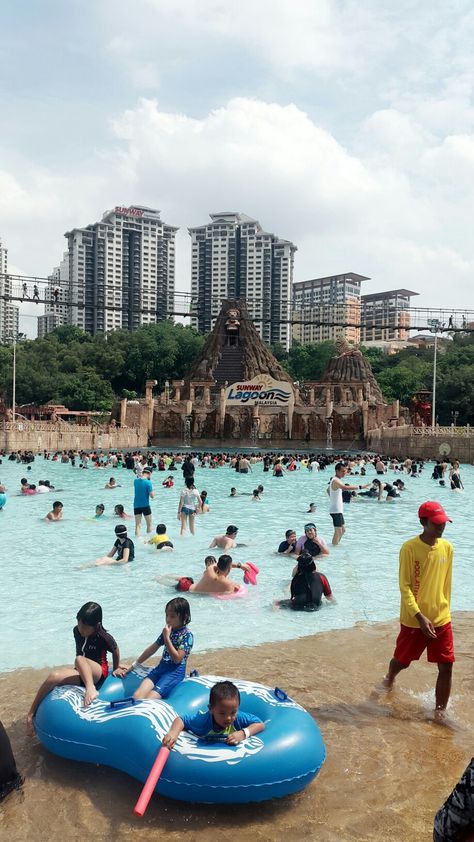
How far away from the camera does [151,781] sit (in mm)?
3924

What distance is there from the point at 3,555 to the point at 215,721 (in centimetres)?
947

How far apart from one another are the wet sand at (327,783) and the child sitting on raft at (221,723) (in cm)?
41

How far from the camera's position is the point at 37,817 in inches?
158

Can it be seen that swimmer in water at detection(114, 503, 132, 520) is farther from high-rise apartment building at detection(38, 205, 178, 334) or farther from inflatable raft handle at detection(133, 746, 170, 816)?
high-rise apartment building at detection(38, 205, 178, 334)

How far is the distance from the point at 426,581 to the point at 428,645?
A: 52 centimetres

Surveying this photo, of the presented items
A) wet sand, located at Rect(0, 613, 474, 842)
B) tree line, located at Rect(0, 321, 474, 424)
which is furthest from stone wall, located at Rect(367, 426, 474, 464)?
wet sand, located at Rect(0, 613, 474, 842)

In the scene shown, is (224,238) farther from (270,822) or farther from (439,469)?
(270,822)

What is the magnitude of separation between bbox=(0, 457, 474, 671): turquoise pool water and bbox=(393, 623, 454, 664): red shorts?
2580mm

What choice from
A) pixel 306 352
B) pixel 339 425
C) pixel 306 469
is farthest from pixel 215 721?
pixel 306 352

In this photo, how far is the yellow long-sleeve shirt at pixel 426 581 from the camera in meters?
5.10

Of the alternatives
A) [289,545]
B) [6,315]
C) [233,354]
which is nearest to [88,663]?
[289,545]

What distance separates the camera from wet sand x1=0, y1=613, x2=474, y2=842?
3877mm

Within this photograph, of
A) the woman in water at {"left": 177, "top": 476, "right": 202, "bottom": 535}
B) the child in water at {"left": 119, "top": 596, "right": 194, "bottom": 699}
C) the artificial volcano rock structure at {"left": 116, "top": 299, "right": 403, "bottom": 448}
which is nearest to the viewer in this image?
the child in water at {"left": 119, "top": 596, "right": 194, "bottom": 699}

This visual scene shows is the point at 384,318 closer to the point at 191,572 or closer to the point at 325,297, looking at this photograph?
the point at 325,297
